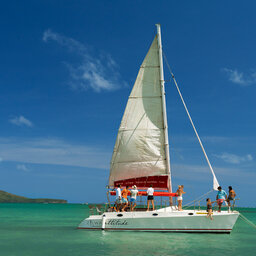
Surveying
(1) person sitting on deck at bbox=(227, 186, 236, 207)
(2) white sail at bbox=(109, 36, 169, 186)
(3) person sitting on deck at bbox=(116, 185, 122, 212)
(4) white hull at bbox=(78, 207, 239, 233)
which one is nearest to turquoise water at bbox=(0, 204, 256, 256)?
(4) white hull at bbox=(78, 207, 239, 233)

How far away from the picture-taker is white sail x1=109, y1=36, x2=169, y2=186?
2189cm

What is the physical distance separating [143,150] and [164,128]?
194 centimetres

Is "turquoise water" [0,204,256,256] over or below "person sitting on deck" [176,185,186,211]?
below

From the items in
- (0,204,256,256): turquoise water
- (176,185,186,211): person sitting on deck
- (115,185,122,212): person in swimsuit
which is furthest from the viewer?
(115,185,122,212): person in swimsuit

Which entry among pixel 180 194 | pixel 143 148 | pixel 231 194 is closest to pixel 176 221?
pixel 180 194

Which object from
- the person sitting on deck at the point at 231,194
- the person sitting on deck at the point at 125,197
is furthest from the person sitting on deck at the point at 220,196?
the person sitting on deck at the point at 125,197

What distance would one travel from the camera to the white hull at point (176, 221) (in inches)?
751

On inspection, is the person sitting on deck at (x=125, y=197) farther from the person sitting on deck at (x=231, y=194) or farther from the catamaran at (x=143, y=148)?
the person sitting on deck at (x=231, y=194)

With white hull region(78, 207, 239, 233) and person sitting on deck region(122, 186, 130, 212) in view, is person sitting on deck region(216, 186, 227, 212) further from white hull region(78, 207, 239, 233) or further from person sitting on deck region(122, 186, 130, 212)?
person sitting on deck region(122, 186, 130, 212)

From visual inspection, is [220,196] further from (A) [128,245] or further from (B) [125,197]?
(A) [128,245]

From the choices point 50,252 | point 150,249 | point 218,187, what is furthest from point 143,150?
point 50,252

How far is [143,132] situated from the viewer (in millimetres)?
22328

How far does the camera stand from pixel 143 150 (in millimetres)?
22125

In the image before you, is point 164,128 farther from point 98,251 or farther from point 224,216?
point 98,251
